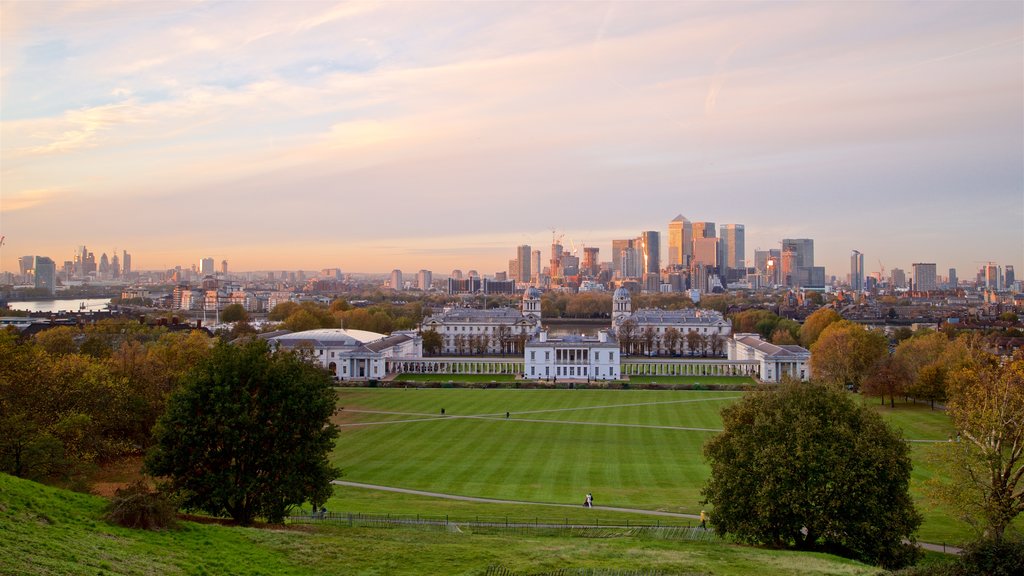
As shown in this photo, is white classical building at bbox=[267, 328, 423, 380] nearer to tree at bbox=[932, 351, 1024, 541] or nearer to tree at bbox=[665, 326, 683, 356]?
tree at bbox=[665, 326, 683, 356]

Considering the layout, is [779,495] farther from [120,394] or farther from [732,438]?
[120,394]

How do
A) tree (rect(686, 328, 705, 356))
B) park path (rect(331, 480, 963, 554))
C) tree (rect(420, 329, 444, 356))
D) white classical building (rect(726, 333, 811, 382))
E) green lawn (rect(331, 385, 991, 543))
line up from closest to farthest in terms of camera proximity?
1. park path (rect(331, 480, 963, 554))
2. green lawn (rect(331, 385, 991, 543))
3. white classical building (rect(726, 333, 811, 382))
4. tree (rect(420, 329, 444, 356))
5. tree (rect(686, 328, 705, 356))

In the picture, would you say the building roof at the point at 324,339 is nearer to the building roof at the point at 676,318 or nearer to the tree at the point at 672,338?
the tree at the point at 672,338

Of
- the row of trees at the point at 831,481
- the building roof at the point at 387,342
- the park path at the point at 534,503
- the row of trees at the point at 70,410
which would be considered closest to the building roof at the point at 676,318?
the building roof at the point at 387,342

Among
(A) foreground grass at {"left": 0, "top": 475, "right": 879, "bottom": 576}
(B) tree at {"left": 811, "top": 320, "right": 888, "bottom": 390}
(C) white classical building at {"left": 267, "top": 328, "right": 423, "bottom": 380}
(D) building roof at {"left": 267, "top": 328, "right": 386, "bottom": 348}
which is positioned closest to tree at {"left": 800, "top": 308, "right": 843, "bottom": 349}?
(B) tree at {"left": 811, "top": 320, "right": 888, "bottom": 390}

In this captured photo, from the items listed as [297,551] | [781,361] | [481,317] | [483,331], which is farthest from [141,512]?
[481,317]
